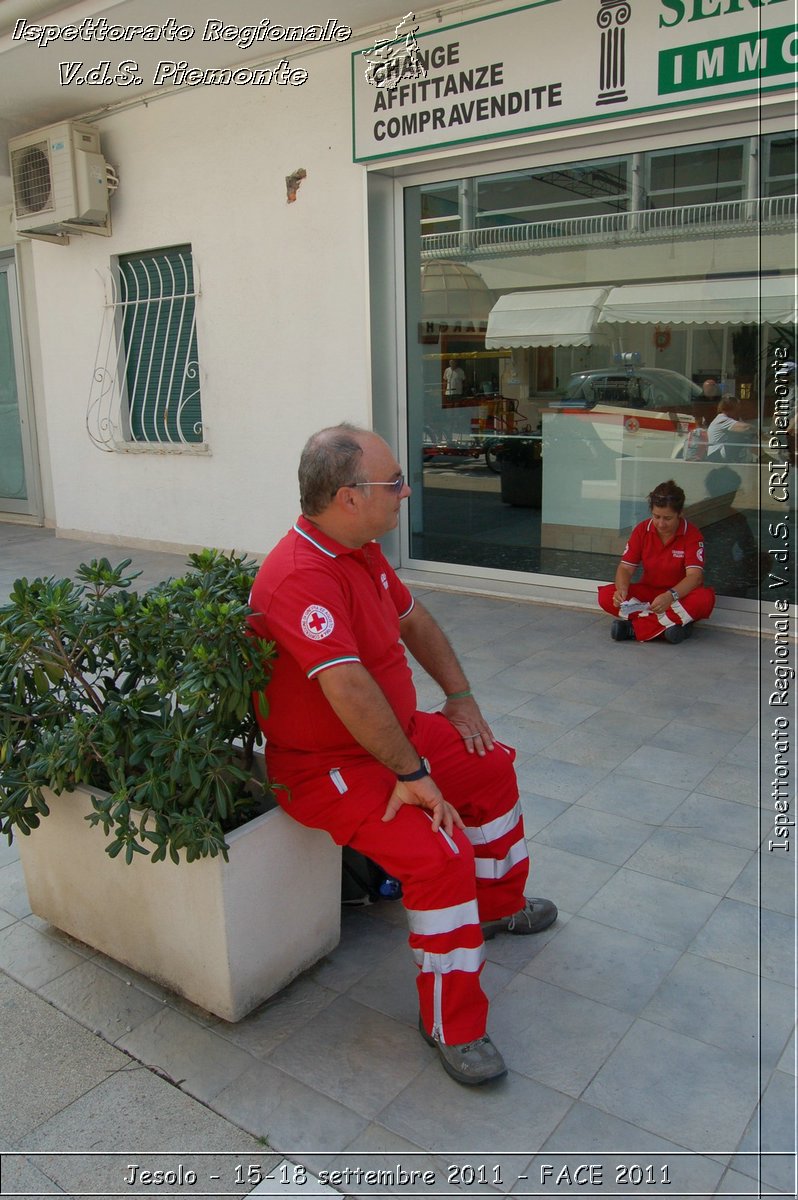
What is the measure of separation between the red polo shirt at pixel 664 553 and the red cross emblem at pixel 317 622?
3.66 m

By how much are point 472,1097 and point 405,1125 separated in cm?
18

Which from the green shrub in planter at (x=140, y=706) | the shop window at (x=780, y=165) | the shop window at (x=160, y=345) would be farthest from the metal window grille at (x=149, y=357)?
the green shrub in planter at (x=140, y=706)

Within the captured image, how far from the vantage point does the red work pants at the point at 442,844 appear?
2.28 meters

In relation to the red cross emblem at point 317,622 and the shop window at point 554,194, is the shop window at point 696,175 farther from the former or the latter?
the red cross emblem at point 317,622

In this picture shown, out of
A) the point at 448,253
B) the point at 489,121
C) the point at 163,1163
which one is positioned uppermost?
the point at 489,121

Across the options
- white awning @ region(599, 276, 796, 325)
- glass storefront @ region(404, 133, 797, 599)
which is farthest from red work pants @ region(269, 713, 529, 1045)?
white awning @ region(599, 276, 796, 325)

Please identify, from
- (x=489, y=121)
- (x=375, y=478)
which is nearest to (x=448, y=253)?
(x=489, y=121)

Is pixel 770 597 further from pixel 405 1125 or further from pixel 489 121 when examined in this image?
pixel 405 1125

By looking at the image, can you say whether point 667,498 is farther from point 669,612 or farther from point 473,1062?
point 473,1062

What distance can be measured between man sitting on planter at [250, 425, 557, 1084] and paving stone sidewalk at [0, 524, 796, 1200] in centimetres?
17

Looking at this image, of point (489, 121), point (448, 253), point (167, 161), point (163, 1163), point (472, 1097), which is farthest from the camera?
point (167, 161)

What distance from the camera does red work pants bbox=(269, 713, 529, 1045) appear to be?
7.47ft

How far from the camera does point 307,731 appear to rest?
2.50 m

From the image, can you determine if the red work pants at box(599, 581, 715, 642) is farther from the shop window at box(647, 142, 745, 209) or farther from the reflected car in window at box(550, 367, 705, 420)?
the shop window at box(647, 142, 745, 209)
